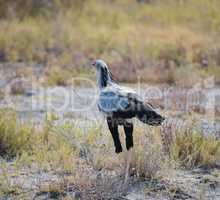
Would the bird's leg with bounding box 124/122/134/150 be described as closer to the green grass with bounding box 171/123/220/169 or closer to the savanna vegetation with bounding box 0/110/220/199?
the savanna vegetation with bounding box 0/110/220/199

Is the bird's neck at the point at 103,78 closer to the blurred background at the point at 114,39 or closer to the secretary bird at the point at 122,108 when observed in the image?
the secretary bird at the point at 122,108

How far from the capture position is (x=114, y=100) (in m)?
6.43

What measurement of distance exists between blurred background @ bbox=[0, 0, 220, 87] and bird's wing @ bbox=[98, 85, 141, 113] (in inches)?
214

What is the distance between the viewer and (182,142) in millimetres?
7844

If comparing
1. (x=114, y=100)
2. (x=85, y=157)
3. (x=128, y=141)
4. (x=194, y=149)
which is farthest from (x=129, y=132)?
(x=194, y=149)

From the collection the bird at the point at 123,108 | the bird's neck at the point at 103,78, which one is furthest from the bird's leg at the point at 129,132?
the bird's neck at the point at 103,78

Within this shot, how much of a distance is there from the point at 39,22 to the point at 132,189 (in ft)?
37.0

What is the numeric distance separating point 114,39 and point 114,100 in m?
9.98

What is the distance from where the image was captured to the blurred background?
13570 millimetres

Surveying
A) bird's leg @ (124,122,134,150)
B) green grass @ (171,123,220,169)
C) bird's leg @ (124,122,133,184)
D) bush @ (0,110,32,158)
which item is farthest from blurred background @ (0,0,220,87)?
bird's leg @ (124,122,134,150)

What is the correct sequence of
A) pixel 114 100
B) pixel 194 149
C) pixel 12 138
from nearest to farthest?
pixel 114 100 < pixel 194 149 < pixel 12 138

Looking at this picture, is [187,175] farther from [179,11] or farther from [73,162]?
[179,11]

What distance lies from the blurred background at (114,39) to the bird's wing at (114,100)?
543 cm

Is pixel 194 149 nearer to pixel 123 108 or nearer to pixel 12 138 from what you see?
pixel 123 108
